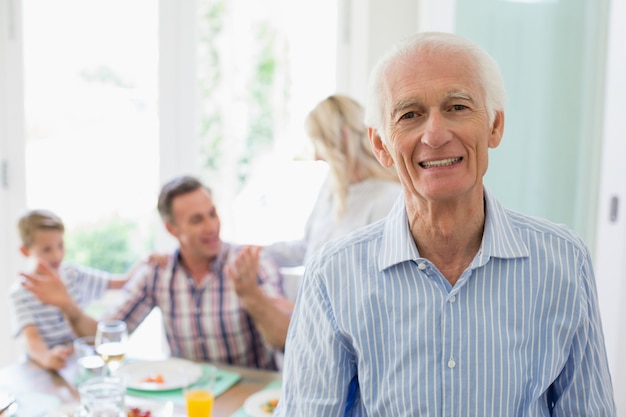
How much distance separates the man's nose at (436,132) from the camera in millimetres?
1053

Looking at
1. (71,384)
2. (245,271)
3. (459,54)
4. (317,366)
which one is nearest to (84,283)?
(71,384)

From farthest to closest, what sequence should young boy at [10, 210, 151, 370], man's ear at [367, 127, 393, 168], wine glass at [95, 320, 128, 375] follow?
young boy at [10, 210, 151, 370], wine glass at [95, 320, 128, 375], man's ear at [367, 127, 393, 168]

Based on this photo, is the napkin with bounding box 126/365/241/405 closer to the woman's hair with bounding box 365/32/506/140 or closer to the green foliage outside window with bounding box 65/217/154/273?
the woman's hair with bounding box 365/32/506/140

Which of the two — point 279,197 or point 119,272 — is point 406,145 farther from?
point 119,272

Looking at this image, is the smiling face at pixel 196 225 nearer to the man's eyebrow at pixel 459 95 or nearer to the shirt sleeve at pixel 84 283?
the shirt sleeve at pixel 84 283

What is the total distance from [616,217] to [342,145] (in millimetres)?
1042

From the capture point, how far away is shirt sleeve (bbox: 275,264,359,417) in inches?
45.0

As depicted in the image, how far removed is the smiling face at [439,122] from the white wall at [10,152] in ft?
9.66

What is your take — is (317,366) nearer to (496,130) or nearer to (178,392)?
(496,130)

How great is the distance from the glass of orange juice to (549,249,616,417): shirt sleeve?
2.75ft

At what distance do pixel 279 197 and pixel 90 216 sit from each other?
1114mm

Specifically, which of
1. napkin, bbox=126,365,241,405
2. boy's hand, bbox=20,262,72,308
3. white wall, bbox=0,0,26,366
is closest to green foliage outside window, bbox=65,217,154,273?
white wall, bbox=0,0,26,366

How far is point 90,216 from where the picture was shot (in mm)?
3631

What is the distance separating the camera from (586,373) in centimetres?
109
